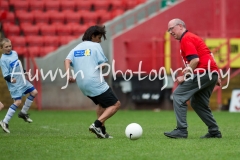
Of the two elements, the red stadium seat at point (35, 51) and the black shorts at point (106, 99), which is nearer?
the black shorts at point (106, 99)

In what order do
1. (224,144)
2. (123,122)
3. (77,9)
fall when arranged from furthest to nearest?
1. (77,9)
2. (123,122)
3. (224,144)

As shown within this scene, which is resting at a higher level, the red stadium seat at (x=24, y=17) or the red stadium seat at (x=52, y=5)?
the red stadium seat at (x=52, y=5)

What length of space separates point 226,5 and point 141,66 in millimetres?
3767

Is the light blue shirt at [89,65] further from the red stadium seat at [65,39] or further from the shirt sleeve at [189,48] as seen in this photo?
the red stadium seat at [65,39]

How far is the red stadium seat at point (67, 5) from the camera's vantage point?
24.3 metres

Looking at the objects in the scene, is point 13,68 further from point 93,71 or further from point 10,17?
point 10,17

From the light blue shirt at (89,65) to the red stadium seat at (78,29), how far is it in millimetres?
12955

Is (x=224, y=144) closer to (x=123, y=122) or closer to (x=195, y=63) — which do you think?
(x=195, y=63)

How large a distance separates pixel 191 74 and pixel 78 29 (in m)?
13.6

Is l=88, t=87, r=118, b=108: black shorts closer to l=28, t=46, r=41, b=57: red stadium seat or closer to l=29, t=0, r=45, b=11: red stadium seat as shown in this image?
l=28, t=46, r=41, b=57: red stadium seat

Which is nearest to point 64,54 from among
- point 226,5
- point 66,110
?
point 66,110

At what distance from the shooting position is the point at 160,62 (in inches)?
818

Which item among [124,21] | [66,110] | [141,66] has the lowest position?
[66,110]

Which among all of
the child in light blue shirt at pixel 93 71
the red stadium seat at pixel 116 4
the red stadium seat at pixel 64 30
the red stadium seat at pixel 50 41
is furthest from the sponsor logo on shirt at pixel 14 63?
the red stadium seat at pixel 116 4
